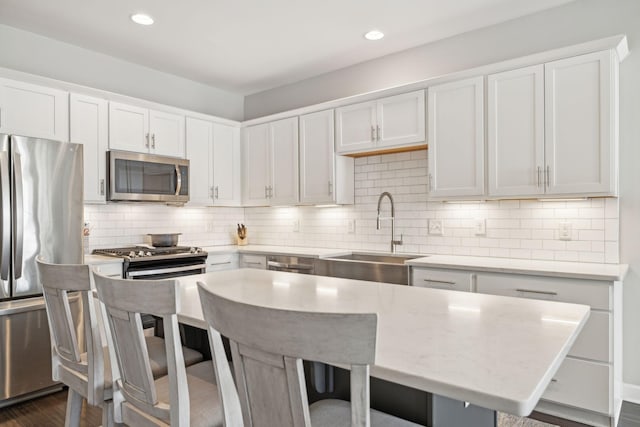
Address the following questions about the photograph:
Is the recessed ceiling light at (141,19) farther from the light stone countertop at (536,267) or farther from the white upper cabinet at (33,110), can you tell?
the light stone countertop at (536,267)

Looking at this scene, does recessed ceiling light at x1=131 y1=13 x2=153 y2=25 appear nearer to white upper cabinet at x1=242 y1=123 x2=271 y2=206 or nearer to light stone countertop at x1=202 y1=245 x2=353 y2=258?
white upper cabinet at x1=242 y1=123 x2=271 y2=206

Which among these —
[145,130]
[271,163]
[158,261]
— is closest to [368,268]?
[271,163]

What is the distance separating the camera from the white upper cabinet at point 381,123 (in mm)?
3367

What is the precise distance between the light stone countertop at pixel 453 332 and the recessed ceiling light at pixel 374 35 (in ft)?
7.50

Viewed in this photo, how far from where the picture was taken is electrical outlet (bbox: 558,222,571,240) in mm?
2955

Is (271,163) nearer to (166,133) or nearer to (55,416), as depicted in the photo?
(166,133)

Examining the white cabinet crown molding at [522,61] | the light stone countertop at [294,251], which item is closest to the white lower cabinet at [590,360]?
the white cabinet crown molding at [522,61]

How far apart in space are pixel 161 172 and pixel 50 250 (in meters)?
1.28

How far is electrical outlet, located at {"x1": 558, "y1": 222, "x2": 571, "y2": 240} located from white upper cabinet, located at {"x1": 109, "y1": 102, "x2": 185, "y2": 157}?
132 inches

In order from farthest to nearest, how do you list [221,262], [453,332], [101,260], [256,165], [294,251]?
1. [256,165]
2. [221,262]
3. [294,251]
4. [101,260]
5. [453,332]

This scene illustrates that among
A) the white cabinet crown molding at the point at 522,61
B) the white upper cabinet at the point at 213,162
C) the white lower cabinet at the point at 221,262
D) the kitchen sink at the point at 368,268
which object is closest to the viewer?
the white cabinet crown molding at the point at 522,61

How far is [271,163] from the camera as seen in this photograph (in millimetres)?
4387

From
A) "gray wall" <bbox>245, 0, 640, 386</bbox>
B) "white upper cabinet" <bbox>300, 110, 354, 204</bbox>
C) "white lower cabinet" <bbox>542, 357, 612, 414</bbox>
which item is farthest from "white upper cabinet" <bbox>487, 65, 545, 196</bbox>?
"white upper cabinet" <bbox>300, 110, 354, 204</bbox>

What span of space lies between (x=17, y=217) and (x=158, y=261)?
3.72 feet
